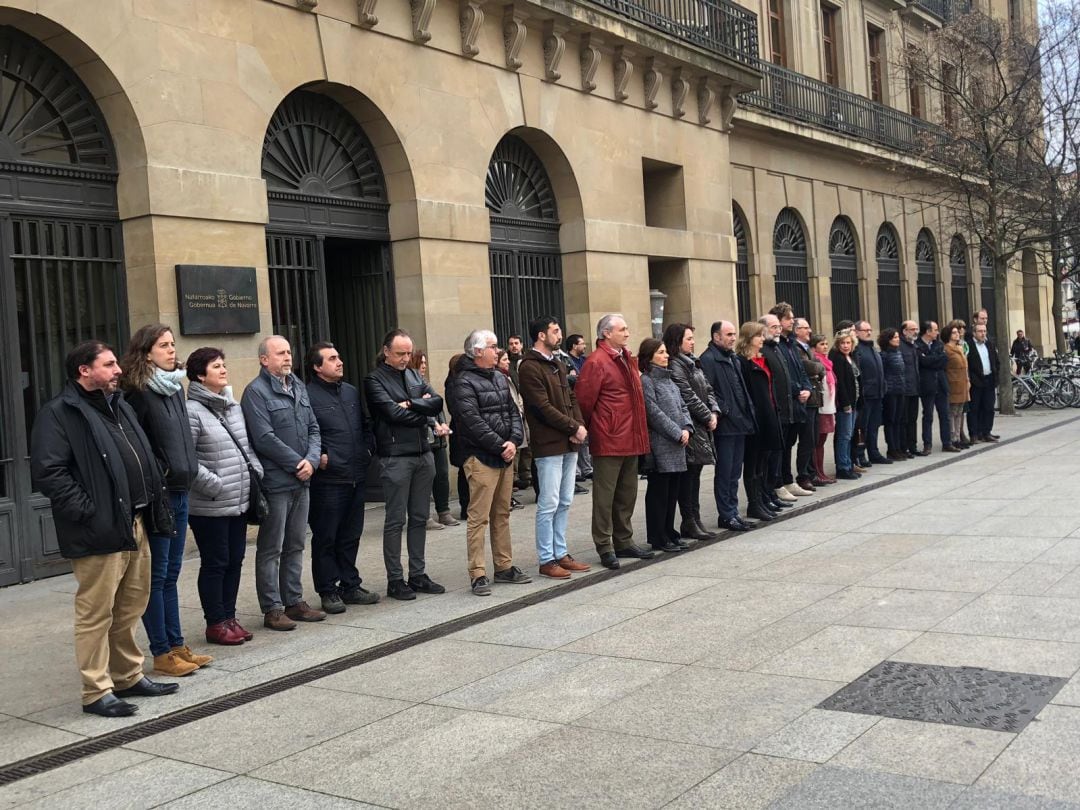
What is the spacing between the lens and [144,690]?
18.8 feet

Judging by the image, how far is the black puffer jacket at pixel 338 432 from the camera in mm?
7406

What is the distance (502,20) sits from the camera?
13859 mm

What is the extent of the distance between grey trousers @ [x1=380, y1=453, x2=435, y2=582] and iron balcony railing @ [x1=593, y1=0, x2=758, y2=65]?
31.2 ft

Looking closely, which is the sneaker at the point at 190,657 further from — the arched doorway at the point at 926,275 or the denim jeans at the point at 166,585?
the arched doorway at the point at 926,275

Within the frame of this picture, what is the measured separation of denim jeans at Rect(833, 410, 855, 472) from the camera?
13.1m

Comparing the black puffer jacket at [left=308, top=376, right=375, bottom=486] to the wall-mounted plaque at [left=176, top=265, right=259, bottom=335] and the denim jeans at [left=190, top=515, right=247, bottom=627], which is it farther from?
the wall-mounted plaque at [left=176, top=265, right=259, bottom=335]

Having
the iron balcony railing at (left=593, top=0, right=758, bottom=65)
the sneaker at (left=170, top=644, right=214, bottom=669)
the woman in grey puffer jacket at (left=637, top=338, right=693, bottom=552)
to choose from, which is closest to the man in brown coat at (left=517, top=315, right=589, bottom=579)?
the woman in grey puffer jacket at (left=637, top=338, right=693, bottom=552)

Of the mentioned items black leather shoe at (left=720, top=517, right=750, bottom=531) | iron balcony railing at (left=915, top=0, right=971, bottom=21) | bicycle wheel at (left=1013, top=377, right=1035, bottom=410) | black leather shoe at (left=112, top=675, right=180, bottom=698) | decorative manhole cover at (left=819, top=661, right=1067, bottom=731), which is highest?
iron balcony railing at (left=915, top=0, right=971, bottom=21)

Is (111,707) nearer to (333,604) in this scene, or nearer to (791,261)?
(333,604)

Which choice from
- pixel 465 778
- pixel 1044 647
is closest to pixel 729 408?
pixel 1044 647

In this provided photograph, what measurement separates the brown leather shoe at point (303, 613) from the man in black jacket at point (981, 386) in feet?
38.9

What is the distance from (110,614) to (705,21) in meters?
15.3

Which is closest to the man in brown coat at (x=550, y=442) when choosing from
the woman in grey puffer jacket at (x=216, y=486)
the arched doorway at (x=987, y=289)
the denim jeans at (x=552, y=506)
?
the denim jeans at (x=552, y=506)

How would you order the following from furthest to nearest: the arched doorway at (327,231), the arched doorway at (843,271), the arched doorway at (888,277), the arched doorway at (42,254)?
1. the arched doorway at (888,277)
2. the arched doorway at (843,271)
3. the arched doorway at (327,231)
4. the arched doorway at (42,254)
